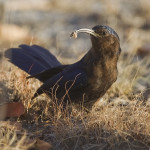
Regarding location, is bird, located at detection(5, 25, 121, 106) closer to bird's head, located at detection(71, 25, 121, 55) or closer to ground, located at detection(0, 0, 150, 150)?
bird's head, located at detection(71, 25, 121, 55)

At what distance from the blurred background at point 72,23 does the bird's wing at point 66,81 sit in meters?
1.67

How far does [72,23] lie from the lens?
1245 centimetres

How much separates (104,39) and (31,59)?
1.23 meters

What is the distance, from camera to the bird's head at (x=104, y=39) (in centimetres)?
500

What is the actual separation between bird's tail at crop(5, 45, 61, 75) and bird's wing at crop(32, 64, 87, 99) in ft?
1.34

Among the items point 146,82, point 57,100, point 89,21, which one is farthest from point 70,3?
point 57,100

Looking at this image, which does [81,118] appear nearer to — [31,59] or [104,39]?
[104,39]

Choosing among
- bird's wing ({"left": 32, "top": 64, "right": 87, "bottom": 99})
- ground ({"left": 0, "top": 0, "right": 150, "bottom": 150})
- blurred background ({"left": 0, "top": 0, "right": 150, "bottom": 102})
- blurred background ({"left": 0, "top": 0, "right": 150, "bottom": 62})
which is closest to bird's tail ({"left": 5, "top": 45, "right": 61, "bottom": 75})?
ground ({"left": 0, "top": 0, "right": 150, "bottom": 150})

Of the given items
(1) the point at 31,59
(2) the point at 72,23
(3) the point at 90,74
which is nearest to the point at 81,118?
(3) the point at 90,74

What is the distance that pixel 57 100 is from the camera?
5.27 metres

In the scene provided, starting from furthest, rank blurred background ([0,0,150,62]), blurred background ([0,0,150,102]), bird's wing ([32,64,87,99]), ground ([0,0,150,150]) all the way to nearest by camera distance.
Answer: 1. blurred background ([0,0,150,62])
2. blurred background ([0,0,150,102])
3. bird's wing ([32,64,87,99])
4. ground ([0,0,150,150])

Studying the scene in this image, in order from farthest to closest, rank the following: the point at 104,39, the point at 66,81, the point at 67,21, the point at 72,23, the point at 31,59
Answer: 1. the point at 67,21
2. the point at 72,23
3. the point at 31,59
4. the point at 66,81
5. the point at 104,39

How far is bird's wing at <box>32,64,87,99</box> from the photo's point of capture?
16.9ft

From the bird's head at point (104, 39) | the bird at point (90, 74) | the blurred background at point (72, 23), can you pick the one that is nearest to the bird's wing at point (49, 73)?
the bird at point (90, 74)
